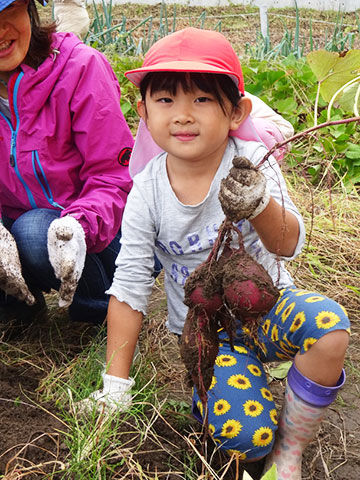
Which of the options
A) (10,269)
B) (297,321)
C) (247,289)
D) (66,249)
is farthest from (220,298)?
(10,269)

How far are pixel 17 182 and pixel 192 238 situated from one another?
636 mm

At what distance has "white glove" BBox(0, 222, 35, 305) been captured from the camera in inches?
65.8

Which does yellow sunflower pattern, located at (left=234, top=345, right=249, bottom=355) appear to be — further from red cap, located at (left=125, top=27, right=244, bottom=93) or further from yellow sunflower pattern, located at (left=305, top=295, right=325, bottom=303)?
red cap, located at (left=125, top=27, right=244, bottom=93)

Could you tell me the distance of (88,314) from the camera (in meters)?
2.00

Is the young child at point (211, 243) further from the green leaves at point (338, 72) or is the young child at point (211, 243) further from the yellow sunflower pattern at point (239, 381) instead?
the green leaves at point (338, 72)

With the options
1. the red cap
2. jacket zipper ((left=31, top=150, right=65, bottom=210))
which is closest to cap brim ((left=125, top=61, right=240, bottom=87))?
the red cap

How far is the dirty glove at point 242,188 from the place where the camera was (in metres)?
1.12

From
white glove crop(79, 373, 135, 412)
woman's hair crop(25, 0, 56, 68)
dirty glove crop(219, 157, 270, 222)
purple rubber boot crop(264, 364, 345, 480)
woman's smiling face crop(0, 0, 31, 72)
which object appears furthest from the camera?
woman's hair crop(25, 0, 56, 68)

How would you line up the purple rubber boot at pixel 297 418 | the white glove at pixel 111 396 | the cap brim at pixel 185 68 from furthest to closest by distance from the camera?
the white glove at pixel 111 396 → the purple rubber boot at pixel 297 418 → the cap brim at pixel 185 68

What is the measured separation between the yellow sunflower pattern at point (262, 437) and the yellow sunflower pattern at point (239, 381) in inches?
4.2

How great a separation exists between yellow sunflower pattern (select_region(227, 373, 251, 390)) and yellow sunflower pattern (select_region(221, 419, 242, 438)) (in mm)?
84

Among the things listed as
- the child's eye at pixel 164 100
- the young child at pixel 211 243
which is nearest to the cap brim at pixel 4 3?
the young child at pixel 211 243

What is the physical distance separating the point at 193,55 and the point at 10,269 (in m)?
0.79

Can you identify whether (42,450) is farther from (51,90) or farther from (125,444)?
(51,90)
